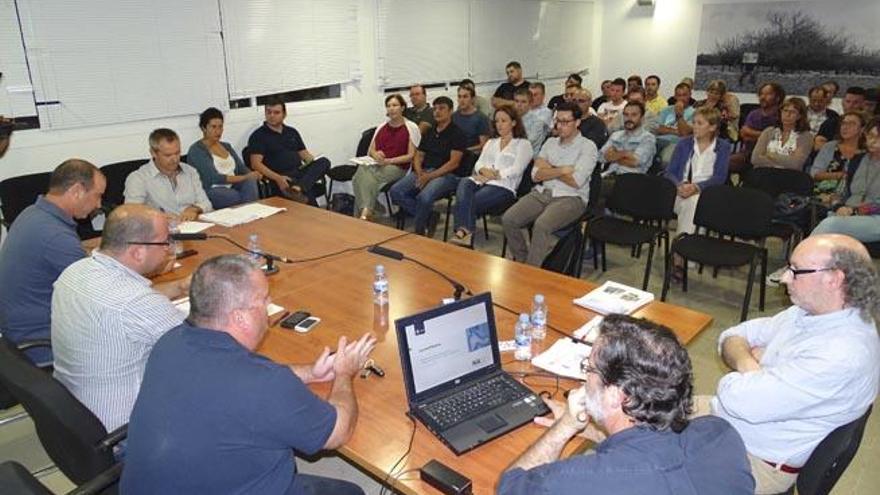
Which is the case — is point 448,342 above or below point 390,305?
above

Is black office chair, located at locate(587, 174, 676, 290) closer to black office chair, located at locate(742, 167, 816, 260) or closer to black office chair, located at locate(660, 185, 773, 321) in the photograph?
black office chair, located at locate(660, 185, 773, 321)

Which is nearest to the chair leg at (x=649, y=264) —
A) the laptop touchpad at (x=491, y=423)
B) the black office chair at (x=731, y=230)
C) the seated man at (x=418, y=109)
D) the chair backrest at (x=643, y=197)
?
the black office chair at (x=731, y=230)

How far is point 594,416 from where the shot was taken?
1.44 meters

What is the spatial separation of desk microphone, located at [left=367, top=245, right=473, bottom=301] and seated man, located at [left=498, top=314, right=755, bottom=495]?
3.99ft

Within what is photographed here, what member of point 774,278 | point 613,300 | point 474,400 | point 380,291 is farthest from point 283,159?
point 474,400

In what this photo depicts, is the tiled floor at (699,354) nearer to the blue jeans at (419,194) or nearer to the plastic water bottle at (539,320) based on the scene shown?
the blue jeans at (419,194)

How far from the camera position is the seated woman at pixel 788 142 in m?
5.57

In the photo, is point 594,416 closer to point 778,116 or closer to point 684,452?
point 684,452

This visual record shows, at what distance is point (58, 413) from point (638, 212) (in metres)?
4.03

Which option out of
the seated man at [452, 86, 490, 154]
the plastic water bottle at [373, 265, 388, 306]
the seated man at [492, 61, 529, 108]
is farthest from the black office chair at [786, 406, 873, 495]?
the seated man at [492, 61, 529, 108]

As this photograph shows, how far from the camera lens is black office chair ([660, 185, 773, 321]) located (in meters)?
4.06

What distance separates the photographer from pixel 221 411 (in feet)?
4.89

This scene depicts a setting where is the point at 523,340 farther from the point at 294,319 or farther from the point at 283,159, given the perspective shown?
the point at 283,159

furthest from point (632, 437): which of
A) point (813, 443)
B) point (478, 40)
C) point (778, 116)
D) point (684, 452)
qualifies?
point (478, 40)
